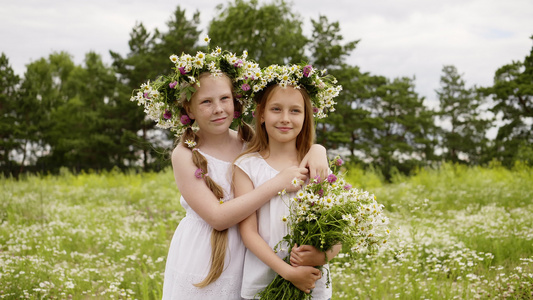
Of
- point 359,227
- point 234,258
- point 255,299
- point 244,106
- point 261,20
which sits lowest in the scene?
point 255,299

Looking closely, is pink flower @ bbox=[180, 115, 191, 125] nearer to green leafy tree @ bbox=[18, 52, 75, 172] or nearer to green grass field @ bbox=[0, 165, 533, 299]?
green grass field @ bbox=[0, 165, 533, 299]

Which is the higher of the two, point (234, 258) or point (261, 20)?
point (261, 20)

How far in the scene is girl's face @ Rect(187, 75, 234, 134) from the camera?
2.66 metres

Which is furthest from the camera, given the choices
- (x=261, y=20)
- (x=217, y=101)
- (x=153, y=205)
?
(x=261, y=20)

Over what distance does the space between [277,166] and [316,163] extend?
24 cm

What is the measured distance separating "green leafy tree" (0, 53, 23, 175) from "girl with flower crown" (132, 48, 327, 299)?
2882 centimetres

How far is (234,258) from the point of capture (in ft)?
8.64

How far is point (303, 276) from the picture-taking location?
2.34 metres

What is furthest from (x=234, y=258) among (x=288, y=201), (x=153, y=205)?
(x=153, y=205)

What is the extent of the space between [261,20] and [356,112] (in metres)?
7.92

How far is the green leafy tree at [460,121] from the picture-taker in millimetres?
32219

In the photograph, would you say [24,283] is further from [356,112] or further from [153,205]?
[356,112]

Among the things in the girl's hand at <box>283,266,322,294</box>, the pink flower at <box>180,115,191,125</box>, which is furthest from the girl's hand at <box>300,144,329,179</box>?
the pink flower at <box>180,115,191,125</box>

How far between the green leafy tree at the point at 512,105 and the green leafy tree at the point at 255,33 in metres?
11.4
